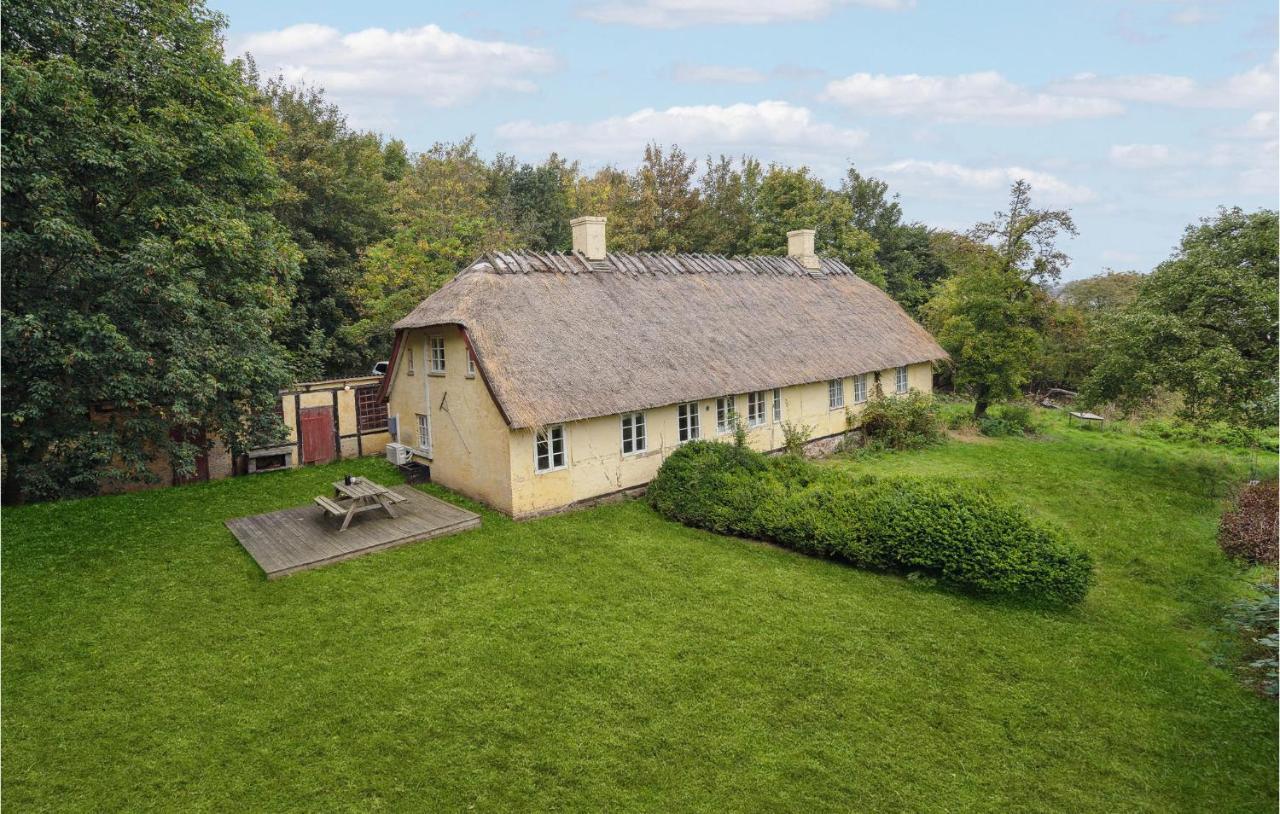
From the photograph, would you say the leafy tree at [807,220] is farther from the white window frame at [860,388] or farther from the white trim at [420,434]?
the white trim at [420,434]

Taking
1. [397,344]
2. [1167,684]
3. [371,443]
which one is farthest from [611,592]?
[371,443]

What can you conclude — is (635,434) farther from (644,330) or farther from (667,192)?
(667,192)

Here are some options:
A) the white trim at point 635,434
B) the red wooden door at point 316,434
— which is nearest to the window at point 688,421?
the white trim at point 635,434

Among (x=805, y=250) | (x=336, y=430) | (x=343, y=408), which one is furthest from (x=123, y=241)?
(x=805, y=250)

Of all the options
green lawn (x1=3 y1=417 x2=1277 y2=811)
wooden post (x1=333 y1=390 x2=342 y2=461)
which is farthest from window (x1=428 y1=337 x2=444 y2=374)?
wooden post (x1=333 y1=390 x2=342 y2=461)

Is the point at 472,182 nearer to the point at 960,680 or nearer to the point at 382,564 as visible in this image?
the point at 382,564

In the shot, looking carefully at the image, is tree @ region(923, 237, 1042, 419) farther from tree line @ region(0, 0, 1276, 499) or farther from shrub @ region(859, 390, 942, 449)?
shrub @ region(859, 390, 942, 449)
